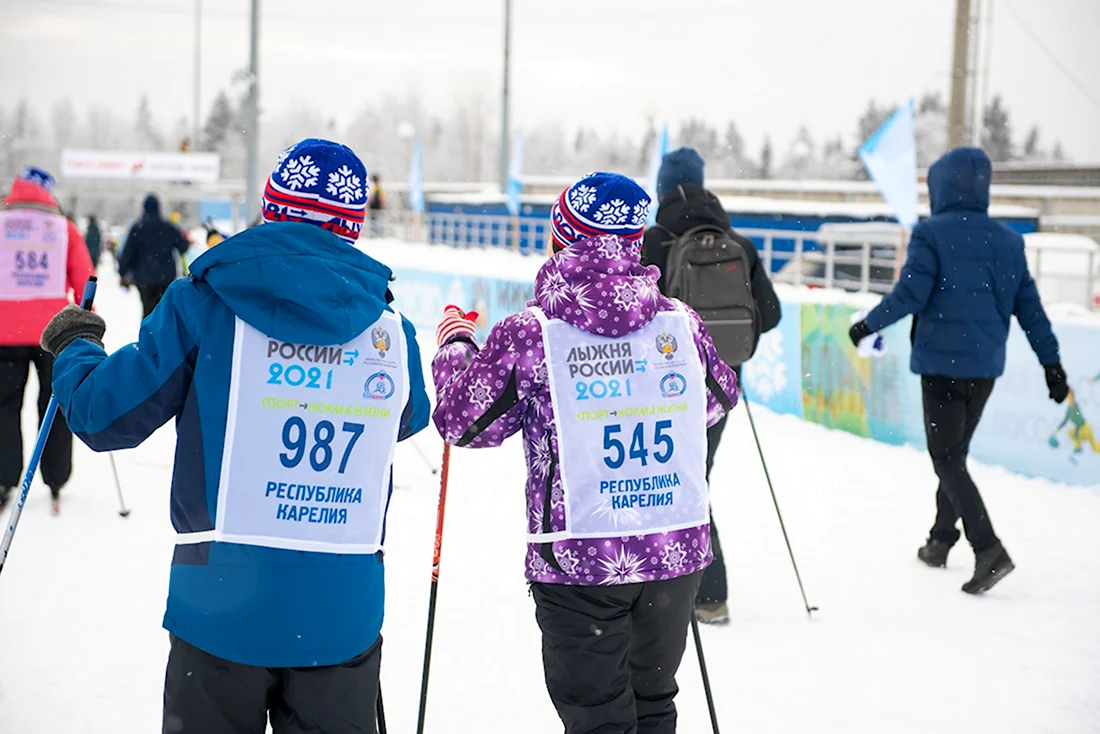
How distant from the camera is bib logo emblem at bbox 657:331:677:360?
2.77 m

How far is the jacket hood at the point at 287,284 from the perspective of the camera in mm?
2178

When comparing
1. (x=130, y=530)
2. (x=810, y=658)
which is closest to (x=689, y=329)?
(x=810, y=658)

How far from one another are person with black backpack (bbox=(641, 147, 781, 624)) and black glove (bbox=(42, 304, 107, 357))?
269 centimetres

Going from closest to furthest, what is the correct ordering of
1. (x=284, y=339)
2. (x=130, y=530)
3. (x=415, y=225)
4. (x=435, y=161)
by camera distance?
1. (x=284, y=339)
2. (x=130, y=530)
3. (x=415, y=225)
4. (x=435, y=161)

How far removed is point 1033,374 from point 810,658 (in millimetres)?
4524

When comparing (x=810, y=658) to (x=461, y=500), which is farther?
(x=461, y=500)

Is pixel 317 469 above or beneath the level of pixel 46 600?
above

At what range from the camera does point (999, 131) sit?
78125 millimetres

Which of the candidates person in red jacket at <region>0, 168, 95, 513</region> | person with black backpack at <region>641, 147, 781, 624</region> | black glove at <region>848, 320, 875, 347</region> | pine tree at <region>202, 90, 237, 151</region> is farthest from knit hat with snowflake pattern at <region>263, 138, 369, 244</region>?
pine tree at <region>202, 90, 237, 151</region>

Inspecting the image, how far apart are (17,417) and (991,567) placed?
18.5 feet

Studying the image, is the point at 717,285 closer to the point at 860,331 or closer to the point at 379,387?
the point at 860,331

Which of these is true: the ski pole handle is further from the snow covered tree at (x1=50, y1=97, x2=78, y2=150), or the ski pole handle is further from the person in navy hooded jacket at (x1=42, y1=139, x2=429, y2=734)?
the snow covered tree at (x1=50, y1=97, x2=78, y2=150)

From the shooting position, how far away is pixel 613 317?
2688 mm

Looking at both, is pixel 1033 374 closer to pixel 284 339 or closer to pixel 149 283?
pixel 284 339
